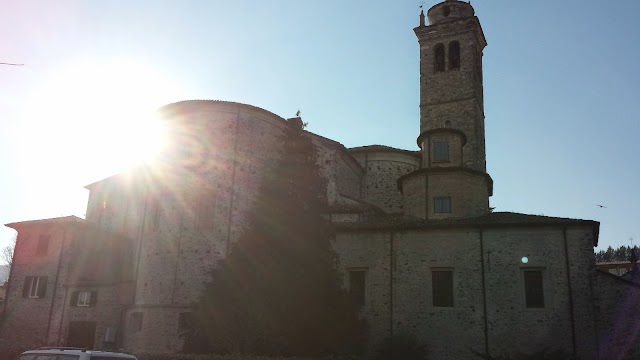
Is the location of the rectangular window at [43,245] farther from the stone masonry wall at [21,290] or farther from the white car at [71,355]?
the white car at [71,355]

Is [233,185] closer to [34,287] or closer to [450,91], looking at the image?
[34,287]

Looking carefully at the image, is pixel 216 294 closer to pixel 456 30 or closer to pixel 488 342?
pixel 488 342

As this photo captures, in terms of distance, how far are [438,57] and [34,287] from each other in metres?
29.8

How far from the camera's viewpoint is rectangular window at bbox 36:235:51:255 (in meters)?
31.8

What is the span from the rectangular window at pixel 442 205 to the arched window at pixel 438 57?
47.3 ft

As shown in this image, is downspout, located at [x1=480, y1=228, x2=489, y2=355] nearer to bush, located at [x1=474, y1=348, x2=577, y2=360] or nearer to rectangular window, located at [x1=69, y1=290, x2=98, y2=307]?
bush, located at [x1=474, y1=348, x2=577, y2=360]

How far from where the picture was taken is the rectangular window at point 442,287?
2220 centimetres

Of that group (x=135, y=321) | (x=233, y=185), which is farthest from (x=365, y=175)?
(x=135, y=321)

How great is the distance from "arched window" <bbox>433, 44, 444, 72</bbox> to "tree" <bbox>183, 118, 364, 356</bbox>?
1724cm

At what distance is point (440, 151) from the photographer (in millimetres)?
26188

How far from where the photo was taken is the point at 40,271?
31.2 meters

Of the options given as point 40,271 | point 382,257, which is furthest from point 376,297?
point 40,271

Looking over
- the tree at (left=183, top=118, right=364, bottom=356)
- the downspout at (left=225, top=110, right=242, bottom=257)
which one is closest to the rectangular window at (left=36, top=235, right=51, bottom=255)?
the downspout at (left=225, top=110, right=242, bottom=257)

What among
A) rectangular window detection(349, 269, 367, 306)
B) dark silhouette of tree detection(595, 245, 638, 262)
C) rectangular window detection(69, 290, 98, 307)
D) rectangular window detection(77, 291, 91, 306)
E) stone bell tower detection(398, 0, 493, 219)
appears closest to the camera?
rectangular window detection(349, 269, 367, 306)
